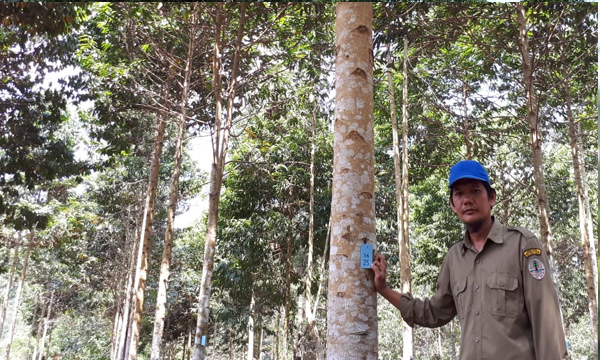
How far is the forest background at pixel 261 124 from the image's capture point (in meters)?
6.51

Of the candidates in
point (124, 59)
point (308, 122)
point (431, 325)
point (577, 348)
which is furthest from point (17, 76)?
point (577, 348)

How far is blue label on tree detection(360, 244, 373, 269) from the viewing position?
1994 mm

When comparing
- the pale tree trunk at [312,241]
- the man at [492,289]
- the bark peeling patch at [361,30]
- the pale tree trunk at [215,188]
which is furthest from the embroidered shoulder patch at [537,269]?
the pale tree trunk at [312,241]

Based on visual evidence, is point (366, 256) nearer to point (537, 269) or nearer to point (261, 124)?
point (537, 269)

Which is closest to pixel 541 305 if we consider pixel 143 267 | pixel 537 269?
pixel 537 269

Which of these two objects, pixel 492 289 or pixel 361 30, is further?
pixel 361 30

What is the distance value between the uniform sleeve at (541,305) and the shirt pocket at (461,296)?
24 centimetres

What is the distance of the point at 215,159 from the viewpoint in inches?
260

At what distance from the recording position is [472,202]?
67.6 inches

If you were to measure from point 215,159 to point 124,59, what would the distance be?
3.13 metres

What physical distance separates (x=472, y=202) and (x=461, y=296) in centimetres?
36

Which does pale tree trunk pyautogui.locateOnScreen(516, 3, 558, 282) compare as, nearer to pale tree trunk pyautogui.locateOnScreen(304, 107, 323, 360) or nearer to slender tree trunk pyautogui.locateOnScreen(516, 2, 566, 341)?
slender tree trunk pyautogui.locateOnScreen(516, 2, 566, 341)

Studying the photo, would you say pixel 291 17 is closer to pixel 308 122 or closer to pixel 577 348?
pixel 308 122

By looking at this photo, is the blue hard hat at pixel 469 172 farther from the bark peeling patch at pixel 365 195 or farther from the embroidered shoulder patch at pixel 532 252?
the bark peeling patch at pixel 365 195
